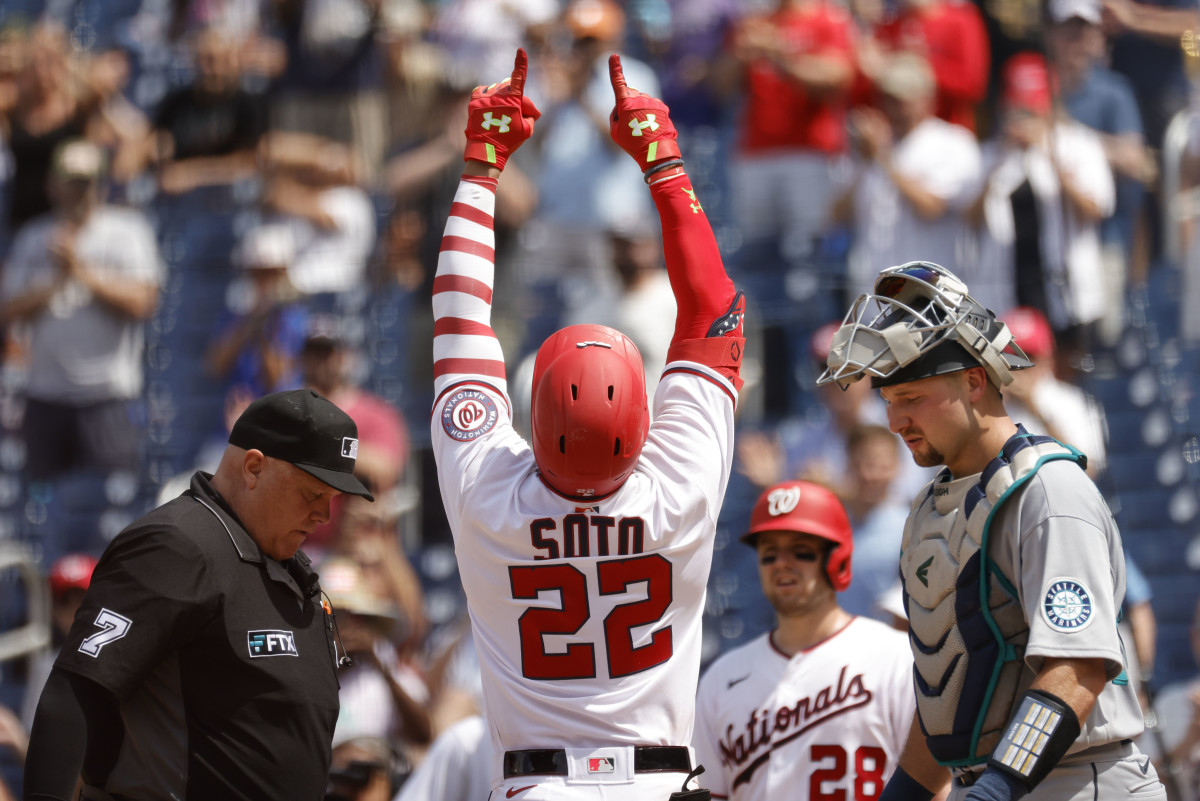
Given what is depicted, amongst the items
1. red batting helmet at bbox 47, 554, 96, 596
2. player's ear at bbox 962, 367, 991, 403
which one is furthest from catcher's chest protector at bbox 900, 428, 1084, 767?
red batting helmet at bbox 47, 554, 96, 596

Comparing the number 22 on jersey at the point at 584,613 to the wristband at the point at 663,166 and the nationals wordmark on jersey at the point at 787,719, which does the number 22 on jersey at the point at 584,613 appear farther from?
the nationals wordmark on jersey at the point at 787,719

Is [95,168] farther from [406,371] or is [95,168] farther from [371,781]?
[371,781]

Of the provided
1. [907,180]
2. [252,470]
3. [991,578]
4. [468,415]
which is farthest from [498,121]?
[907,180]

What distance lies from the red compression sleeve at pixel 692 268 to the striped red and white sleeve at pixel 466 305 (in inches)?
17.9

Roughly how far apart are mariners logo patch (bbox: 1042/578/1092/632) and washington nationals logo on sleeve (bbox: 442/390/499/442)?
53.4 inches

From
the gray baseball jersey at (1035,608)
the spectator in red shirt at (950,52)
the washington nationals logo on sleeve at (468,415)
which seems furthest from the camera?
the spectator in red shirt at (950,52)

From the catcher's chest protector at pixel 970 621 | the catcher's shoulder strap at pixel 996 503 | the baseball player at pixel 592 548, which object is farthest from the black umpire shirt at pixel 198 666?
the catcher's shoulder strap at pixel 996 503

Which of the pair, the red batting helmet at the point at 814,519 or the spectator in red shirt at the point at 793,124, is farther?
the spectator in red shirt at the point at 793,124

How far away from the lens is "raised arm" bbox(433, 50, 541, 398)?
138 inches

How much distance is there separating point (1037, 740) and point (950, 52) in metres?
5.95

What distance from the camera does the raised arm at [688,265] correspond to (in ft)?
11.4

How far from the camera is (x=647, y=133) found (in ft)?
12.1

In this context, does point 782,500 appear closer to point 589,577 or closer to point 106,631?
point 589,577

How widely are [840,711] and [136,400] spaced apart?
19.0 feet
